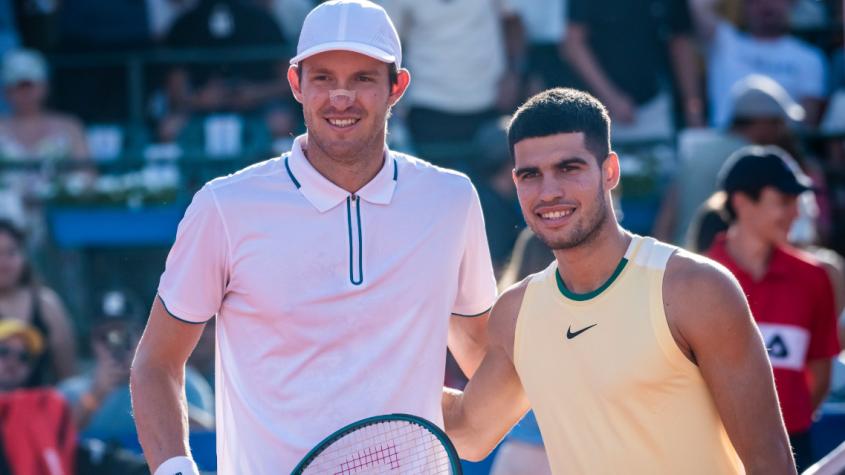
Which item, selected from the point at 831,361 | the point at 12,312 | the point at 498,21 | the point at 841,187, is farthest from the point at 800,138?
the point at 12,312

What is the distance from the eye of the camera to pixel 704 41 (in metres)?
8.95

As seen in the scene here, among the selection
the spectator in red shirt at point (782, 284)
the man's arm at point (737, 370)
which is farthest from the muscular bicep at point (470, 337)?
the spectator in red shirt at point (782, 284)

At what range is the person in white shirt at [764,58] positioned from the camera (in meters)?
8.54

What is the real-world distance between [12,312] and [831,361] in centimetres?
453

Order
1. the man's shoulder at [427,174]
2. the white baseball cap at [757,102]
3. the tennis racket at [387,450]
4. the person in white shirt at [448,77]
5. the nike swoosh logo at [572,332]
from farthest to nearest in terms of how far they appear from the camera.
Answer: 1. the person in white shirt at [448,77]
2. the white baseball cap at [757,102]
3. the man's shoulder at [427,174]
4. the nike swoosh logo at [572,332]
5. the tennis racket at [387,450]

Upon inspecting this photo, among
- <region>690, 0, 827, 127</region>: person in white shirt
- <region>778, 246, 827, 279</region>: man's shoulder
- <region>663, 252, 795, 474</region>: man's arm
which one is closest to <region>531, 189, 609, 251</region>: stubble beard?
<region>663, 252, 795, 474</region>: man's arm

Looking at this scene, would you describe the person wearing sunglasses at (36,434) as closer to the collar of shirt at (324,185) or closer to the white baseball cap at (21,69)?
the white baseball cap at (21,69)

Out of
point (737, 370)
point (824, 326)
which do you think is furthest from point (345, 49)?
point (824, 326)

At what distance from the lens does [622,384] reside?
126 inches

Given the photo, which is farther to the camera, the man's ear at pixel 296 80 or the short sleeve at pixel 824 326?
the short sleeve at pixel 824 326

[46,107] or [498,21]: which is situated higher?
[498,21]

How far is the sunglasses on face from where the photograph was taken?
22.7 feet

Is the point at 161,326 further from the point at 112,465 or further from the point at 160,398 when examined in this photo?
the point at 112,465

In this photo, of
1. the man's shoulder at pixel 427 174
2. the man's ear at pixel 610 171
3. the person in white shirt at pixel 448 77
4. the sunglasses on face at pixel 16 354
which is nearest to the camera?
the man's ear at pixel 610 171
